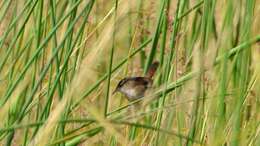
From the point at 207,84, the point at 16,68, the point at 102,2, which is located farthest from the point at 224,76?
the point at 102,2

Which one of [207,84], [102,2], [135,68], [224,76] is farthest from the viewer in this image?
[102,2]

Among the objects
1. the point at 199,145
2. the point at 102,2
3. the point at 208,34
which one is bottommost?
the point at 199,145

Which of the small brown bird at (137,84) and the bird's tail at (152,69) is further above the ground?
the bird's tail at (152,69)

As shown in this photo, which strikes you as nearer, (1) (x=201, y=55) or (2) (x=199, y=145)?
(1) (x=201, y=55)

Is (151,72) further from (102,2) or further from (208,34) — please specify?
(208,34)

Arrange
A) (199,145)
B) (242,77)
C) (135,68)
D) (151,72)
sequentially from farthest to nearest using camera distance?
(135,68), (151,72), (199,145), (242,77)

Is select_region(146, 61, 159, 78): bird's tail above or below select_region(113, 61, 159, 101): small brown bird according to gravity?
above

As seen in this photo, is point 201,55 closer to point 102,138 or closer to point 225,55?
point 225,55

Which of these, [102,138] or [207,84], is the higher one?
[207,84]
